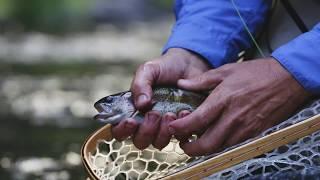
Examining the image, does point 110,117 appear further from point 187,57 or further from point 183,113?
point 187,57

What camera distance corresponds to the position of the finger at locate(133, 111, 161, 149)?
140cm

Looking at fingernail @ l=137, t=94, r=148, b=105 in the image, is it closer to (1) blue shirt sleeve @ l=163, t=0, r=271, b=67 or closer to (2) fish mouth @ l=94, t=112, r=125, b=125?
(2) fish mouth @ l=94, t=112, r=125, b=125

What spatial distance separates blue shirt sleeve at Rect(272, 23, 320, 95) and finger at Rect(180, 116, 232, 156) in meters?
0.13

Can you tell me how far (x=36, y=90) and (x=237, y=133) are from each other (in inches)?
115

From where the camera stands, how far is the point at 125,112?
141 centimetres

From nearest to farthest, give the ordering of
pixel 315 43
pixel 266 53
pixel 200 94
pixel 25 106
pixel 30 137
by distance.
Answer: pixel 315 43 < pixel 200 94 < pixel 266 53 < pixel 30 137 < pixel 25 106

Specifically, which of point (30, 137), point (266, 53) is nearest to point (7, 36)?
point (30, 137)

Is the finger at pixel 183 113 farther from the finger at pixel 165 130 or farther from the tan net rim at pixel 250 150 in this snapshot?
the tan net rim at pixel 250 150

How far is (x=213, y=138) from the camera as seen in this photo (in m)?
1.36

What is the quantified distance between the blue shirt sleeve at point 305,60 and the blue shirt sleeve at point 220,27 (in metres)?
0.28

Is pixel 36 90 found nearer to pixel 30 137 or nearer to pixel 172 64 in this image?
pixel 30 137

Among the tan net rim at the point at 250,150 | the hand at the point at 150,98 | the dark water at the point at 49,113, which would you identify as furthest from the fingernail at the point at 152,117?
the dark water at the point at 49,113

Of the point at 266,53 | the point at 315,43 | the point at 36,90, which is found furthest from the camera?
the point at 36,90

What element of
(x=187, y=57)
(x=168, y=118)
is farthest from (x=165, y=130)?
(x=187, y=57)
